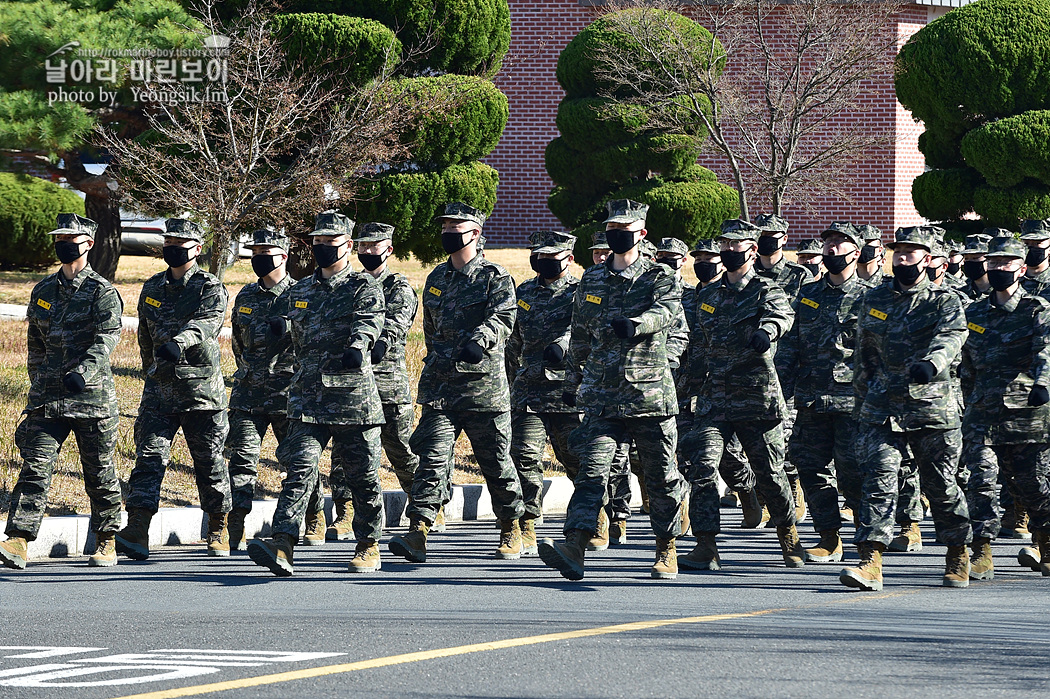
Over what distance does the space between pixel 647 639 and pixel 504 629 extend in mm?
750

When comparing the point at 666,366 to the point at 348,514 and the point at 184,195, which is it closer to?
the point at 348,514

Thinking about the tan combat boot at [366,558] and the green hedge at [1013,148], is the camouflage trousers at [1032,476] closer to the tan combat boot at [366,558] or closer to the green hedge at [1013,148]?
the tan combat boot at [366,558]

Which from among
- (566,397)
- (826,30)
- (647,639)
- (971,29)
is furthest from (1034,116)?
(647,639)

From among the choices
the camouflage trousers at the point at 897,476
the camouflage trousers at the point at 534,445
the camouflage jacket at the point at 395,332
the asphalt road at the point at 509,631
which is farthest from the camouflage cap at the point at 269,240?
the camouflage trousers at the point at 897,476

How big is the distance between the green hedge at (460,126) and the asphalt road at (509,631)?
9438mm

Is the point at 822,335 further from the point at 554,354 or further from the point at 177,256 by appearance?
the point at 177,256

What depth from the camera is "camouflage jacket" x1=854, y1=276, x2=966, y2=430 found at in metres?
9.64

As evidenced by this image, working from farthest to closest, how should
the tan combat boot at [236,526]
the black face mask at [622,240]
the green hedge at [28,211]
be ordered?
the green hedge at [28,211] < the tan combat boot at [236,526] < the black face mask at [622,240]

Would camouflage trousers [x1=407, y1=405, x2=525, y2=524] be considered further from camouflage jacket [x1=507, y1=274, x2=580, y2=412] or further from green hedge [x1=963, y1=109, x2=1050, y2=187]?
green hedge [x1=963, y1=109, x2=1050, y2=187]

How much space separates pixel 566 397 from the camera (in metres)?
A: 11.6

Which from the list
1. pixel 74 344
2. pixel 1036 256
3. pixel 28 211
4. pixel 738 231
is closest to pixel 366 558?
pixel 74 344

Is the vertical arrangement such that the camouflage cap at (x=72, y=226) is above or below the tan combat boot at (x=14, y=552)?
above

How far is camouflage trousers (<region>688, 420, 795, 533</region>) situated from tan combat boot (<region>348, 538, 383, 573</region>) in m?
2.04

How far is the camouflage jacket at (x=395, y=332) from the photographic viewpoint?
11.3 meters
